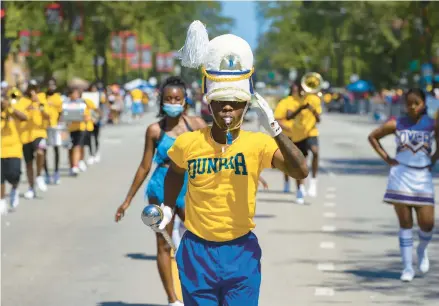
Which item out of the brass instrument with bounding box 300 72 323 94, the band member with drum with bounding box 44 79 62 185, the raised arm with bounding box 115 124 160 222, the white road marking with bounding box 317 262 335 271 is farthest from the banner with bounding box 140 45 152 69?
the raised arm with bounding box 115 124 160 222

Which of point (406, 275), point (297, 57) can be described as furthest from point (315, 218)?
point (297, 57)

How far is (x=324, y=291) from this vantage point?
10.9 meters

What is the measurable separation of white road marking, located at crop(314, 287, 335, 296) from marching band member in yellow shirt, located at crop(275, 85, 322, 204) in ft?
25.0

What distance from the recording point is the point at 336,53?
357ft

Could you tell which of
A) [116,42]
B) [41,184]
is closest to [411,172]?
[41,184]

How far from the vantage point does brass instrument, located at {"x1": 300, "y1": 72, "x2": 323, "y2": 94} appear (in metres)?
19.4

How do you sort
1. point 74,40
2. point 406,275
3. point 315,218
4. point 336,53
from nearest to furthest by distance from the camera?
point 406,275, point 315,218, point 74,40, point 336,53

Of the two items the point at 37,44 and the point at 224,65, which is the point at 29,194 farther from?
the point at 37,44

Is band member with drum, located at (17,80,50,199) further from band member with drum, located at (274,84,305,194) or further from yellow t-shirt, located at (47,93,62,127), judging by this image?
band member with drum, located at (274,84,305,194)

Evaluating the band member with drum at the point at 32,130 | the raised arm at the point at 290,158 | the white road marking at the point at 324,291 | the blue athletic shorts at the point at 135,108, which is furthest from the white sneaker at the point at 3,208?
the blue athletic shorts at the point at 135,108

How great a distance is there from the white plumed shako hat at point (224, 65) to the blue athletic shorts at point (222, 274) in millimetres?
748

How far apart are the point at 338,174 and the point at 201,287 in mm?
19053

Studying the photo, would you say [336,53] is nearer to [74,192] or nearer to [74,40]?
[74,40]

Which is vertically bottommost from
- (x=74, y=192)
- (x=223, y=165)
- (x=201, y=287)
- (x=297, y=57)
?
(x=297, y=57)
